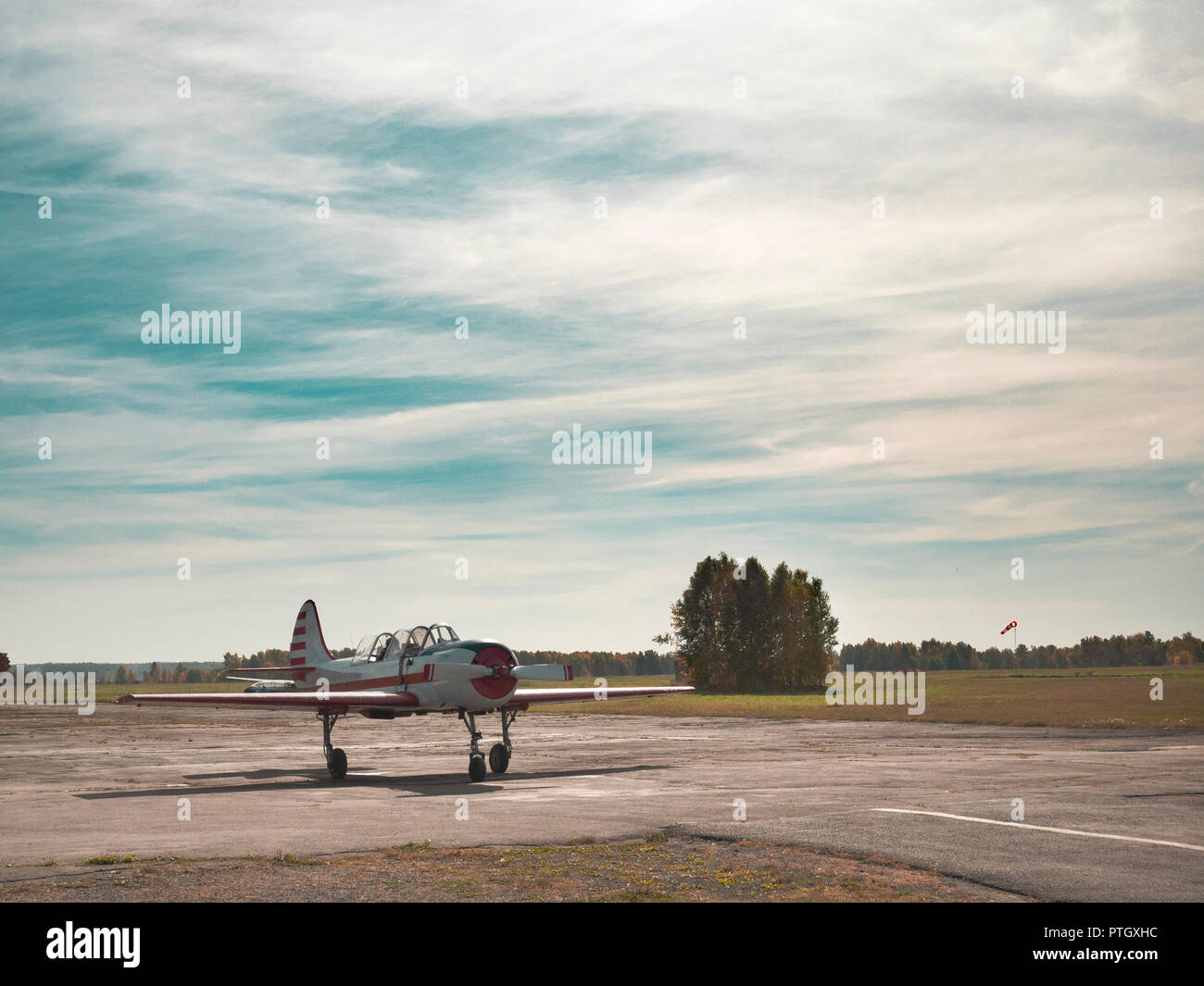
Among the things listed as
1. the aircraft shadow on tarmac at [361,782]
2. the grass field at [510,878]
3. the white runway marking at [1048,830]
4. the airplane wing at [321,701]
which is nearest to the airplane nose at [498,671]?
the airplane wing at [321,701]

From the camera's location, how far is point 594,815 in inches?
627

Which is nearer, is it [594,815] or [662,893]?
[662,893]

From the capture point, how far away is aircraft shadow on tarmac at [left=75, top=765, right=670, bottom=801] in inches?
805

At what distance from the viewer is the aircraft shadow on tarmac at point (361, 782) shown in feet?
67.1

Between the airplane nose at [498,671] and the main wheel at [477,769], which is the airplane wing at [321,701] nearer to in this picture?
the airplane nose at [498,671]

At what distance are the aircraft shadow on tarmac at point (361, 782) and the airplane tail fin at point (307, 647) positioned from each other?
21.1ft

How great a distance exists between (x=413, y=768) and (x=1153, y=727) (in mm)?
26639

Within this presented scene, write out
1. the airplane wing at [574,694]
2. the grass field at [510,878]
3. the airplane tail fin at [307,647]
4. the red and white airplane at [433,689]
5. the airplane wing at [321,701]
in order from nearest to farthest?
the grass field at [510,878] < the airplane wing at [321,701] < the red and white airplane at [433,689] < the airplane wing at [574,694] < the airplane tail fin at [307,647]

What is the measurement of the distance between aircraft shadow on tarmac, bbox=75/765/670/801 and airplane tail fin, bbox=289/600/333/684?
643 cm

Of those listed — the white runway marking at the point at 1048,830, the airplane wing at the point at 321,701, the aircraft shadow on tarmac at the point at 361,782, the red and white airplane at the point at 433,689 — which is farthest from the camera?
the red and white airplane at the point at 433,689

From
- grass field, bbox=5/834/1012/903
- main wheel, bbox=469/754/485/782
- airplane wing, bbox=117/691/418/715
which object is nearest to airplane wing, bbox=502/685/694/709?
airplane wing, bbox=117/691/418/715

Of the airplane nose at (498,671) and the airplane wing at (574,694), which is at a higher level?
the airplane nose at (498,671)

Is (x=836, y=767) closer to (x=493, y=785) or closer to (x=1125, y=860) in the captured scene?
(x=493, y=785)
